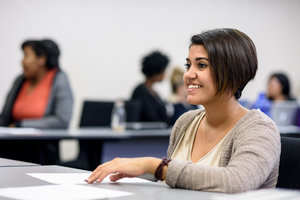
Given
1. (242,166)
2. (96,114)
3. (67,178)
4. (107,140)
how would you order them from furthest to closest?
(96,114)
(107,140)
(67,178)
(242,166)

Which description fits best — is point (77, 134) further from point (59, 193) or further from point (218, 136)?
point (59, 193)

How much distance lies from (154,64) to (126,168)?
383 centimetres

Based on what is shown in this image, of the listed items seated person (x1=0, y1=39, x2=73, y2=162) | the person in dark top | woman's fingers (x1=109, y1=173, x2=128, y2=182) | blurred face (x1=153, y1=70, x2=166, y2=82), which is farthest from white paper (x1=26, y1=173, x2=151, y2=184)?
blurred face (x1=153, y1=70, x2=166, y2=82)

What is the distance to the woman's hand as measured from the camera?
147cm

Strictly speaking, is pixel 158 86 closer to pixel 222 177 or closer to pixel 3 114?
pixel 3 114

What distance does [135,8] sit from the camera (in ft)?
21.9

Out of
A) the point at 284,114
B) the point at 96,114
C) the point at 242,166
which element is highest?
the point at 242,166

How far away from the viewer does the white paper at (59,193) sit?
4.04 ft

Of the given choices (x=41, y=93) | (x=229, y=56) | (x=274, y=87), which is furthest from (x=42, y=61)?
(x=274, y=87)

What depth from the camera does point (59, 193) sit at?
129cm

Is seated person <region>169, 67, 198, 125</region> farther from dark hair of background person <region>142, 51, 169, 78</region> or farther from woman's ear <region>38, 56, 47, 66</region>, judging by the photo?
woman's ear <region>38, 56, 47, 66</region>

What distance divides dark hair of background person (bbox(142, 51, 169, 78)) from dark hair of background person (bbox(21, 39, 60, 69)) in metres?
1.20

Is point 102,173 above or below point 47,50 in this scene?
below

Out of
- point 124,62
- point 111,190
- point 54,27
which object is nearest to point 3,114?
point 54,27
